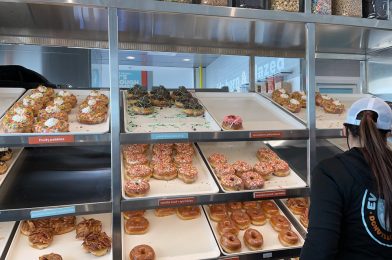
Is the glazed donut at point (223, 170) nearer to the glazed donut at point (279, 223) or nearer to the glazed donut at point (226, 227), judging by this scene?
the glazed donut at point (226, 227)

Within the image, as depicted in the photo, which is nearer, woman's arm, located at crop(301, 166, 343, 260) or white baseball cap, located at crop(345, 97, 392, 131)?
woman's arm, located at crop(301, 166, 343, 260)

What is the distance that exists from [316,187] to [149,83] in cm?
913

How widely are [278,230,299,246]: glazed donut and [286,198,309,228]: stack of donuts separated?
168 mm

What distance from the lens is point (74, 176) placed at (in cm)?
176

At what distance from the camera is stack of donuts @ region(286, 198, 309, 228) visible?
190cm

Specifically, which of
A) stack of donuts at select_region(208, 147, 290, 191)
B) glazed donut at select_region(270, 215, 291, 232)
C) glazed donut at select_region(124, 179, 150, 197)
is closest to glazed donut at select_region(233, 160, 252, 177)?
stack of donuts at select_region(208, 147, 290, 191)

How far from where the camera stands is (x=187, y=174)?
5.63ft

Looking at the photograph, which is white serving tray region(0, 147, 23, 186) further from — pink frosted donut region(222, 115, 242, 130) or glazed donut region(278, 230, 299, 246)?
glazed donut region(278, 230, 299, 246)

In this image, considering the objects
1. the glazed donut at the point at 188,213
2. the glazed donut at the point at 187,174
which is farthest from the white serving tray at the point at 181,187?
the glazed donut at the point at 188,213

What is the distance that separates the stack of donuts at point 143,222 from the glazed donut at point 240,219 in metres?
0.23

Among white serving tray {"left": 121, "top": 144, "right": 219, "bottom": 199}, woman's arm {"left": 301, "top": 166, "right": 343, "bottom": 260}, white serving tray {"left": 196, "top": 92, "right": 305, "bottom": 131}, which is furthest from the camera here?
white serving tray {"left": 196, "top": 92, "right": 305, "bottom": 131}

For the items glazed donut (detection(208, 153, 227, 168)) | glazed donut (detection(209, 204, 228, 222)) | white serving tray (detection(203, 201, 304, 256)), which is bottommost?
white serving tray (detection(203, 201, 304, 256))

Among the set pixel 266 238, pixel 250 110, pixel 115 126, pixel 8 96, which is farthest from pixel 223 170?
pixel 8 96

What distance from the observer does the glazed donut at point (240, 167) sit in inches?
Answer: 72.5
